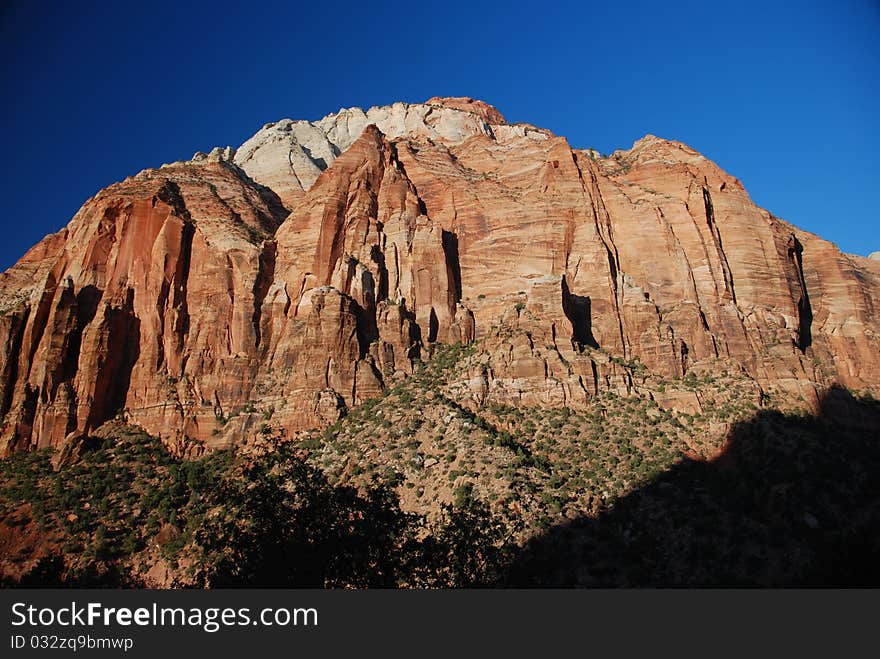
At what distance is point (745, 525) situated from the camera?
46.4 metres

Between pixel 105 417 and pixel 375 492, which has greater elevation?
pixel 105 417

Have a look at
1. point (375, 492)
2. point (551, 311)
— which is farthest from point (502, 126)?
point (375, 492)

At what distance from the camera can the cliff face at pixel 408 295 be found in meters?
67.3

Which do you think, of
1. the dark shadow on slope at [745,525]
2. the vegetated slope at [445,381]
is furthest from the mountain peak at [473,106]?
the dark shadow on slope at [745,525]

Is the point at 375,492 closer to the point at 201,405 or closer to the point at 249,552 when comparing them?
the point at 249,552

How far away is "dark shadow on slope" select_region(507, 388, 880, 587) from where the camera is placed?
39.8 m

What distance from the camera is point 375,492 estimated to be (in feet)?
126

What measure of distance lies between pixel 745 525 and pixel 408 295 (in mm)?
44141

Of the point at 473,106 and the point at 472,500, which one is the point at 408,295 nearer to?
the point at 472,500

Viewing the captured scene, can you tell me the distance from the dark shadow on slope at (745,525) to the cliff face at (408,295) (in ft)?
34.4

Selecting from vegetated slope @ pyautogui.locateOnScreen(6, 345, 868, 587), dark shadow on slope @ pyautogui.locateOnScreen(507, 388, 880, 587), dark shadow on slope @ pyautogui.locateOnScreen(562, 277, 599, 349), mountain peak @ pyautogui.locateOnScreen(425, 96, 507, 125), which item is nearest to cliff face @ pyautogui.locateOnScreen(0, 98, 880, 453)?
dark shadow on slope @ pyautogui.locateOnScreen(562, 277, 599, 349)
